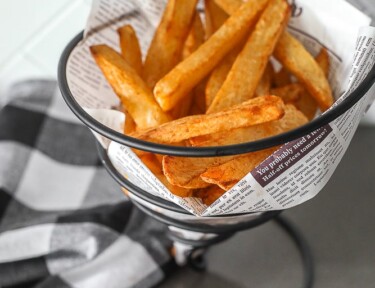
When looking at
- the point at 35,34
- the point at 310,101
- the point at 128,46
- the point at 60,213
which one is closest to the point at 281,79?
the point at 310,101

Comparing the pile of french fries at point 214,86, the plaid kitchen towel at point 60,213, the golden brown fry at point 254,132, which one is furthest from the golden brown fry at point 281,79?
the plaid kitchen towel at point 60,213

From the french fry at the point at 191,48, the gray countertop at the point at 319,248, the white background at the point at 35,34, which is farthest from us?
the white background at the point at 35,34

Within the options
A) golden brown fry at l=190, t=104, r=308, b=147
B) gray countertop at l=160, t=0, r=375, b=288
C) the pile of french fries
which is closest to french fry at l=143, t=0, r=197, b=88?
the pile of french fries

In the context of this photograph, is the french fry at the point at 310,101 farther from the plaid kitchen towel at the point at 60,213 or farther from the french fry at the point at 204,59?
the plaid kitchen towel at the point at 60,213

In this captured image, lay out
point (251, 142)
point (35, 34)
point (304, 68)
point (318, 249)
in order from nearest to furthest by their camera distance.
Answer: point (251, 142), point (304, 68), point (318, 249), point (35, 34)

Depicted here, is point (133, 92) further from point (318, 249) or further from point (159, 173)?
point (318, 249)

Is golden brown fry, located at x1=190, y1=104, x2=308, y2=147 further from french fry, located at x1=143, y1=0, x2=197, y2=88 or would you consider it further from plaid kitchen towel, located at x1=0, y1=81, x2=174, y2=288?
plaid kitchen towel, located at x1=0, y1=81, x2=174, y2=288
